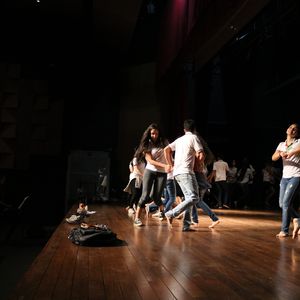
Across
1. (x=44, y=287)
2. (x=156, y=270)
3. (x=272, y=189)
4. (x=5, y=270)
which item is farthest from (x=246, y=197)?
(x=44, y=287)

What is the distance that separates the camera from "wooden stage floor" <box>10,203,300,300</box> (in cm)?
205

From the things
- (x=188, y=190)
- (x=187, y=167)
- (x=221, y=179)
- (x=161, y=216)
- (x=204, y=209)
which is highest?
(x=187, y=167)

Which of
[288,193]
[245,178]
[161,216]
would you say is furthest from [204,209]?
[245,178]

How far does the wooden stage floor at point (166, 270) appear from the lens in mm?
2053

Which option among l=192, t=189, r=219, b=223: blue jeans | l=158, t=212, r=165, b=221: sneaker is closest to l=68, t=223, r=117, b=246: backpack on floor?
l=192, t=189, r=219, b=223: blue jeans

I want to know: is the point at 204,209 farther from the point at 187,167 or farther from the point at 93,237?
the point at 93,237

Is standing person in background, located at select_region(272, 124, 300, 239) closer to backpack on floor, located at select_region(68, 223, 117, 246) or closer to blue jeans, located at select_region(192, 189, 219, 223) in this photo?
blue jeans, located at select_region(192, 189, 219, 223)

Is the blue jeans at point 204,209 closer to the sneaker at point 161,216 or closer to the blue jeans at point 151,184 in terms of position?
the blue jeans at point 151,184

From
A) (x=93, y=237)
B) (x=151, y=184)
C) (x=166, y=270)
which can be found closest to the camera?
(x=166, y=270)

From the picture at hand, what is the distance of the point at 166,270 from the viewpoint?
2607 mm

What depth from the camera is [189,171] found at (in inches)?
178

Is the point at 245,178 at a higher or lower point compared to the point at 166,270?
higher

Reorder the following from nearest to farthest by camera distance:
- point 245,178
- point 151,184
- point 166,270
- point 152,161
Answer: point 166,270
point 152,161
point 151,184
point 245,178

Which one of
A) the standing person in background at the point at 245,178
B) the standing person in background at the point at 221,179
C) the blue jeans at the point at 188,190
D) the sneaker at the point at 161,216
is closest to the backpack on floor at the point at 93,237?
the blue jeans at the point at 188,190
